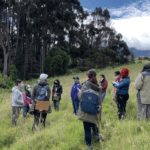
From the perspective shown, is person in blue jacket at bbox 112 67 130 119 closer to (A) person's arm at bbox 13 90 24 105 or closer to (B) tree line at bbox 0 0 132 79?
(A) person's arm at bbox 13 90 24 105

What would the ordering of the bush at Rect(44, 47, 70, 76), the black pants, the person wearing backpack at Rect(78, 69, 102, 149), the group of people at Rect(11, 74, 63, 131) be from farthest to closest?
the bush at Rect(44, 47, 70, 76), the black pants, the group of people at Rect(11, 74, 63, 131), the person wearing backpack at Rect(78, 69, 102, 149)

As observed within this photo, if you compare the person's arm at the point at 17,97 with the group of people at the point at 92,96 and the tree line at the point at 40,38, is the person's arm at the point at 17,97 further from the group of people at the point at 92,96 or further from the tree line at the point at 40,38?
the tree line at the point at 40,38

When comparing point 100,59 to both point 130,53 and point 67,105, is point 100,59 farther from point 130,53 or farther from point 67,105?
point 67,105

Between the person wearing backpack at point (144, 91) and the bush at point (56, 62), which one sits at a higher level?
the bush at point (56, 62)

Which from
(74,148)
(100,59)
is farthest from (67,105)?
(100,59)

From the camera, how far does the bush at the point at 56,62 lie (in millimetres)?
28953

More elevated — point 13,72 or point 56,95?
point 13,72

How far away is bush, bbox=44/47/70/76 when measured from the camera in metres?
29.0

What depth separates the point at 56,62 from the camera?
2895 centimetres

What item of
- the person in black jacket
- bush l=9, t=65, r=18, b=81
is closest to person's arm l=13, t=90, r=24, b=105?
the person in black jacket

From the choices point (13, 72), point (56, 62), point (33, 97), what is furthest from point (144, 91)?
point (13, 72)

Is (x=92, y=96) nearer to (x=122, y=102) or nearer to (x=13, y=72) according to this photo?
(x=122, y=102)

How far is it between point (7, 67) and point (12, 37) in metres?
6.68

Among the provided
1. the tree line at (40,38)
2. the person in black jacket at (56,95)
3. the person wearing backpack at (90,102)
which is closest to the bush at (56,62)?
the tree line at (40,38)
